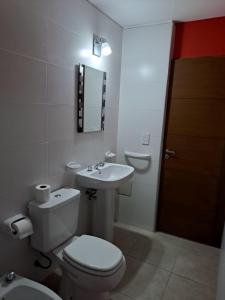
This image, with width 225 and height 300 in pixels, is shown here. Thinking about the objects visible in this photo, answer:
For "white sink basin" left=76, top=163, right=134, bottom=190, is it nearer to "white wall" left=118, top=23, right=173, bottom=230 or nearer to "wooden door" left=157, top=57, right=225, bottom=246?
"white wall" left=118, top=23, right=173, bottom=230

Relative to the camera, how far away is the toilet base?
4.92 ft

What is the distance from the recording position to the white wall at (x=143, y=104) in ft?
7.70

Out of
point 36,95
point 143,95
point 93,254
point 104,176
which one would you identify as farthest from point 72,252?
point 143,95

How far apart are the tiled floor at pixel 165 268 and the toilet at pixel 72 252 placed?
40 centimetres

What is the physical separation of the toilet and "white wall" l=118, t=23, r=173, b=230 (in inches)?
43.8

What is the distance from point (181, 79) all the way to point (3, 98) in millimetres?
1748

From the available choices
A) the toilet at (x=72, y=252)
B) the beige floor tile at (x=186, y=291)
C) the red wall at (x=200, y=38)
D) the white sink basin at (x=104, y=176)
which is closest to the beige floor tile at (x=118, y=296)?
the toilet at (x=72, y=252)

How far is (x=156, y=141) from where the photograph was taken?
2.47m

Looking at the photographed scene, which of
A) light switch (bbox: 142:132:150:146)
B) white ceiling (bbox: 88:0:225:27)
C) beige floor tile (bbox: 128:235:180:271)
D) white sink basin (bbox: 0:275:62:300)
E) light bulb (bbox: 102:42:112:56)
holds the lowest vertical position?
beige floor tile (bbox: 128:235:180:271)

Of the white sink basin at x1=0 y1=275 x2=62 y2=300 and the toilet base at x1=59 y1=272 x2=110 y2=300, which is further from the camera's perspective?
the toilet base at x1=59 y1=272 x2=110 y2=300

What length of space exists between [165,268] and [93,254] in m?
0.93

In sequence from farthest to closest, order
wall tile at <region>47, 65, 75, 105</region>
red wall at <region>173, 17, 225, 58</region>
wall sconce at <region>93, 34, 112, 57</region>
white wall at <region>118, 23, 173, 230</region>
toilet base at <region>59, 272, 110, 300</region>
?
white wall at <region>118, 23, 173, 230</region> → red wall at <region>173, 17, 225, 58</region> → wall sconce at <region>93, 34, 112, 57</region> → wall tile at <region>47, 65, 75, 105</region> → toilet base at <region>59, 272, 110, 300</region>

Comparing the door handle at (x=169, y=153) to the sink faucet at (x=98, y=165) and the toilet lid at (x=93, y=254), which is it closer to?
the sink faucet at (x=98, y=165)

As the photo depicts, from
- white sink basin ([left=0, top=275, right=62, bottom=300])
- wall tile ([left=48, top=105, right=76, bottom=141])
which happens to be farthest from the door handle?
white sink basin ([left=0, top=275, right=62, bottom=300])
